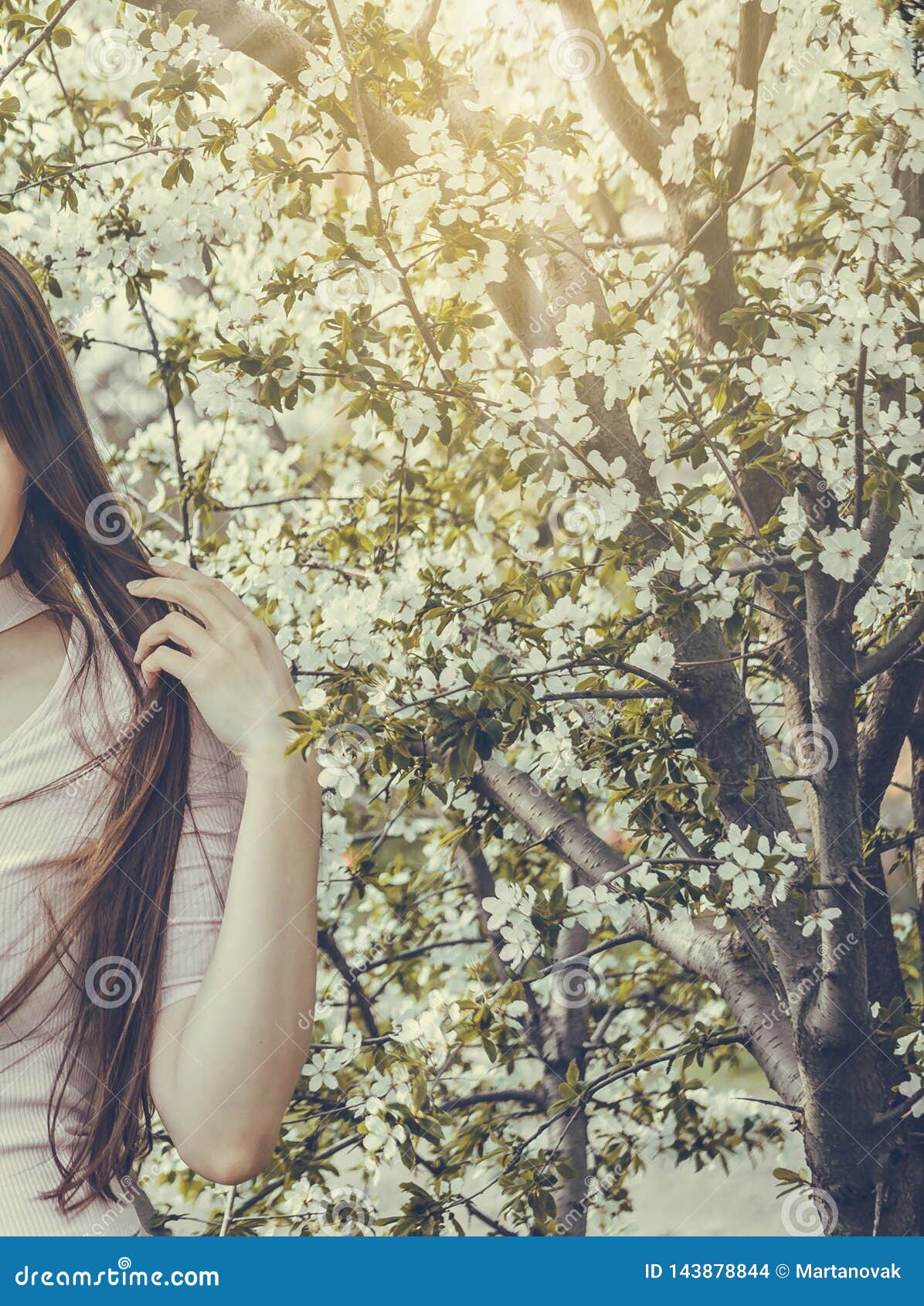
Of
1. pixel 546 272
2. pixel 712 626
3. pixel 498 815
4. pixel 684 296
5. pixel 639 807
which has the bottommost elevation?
pixel 639 807

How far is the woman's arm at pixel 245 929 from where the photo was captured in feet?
3.87

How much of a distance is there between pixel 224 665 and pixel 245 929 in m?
0.32

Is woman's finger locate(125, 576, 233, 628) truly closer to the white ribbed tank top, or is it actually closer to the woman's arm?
the woman's arm

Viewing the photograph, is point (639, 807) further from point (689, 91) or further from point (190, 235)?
point (689, 91)

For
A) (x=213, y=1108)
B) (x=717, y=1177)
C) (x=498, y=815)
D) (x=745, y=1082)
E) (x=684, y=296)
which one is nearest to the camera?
(x=213, y=1108)

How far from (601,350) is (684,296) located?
23.2 inches

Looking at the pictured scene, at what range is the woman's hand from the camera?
1297 millimetres

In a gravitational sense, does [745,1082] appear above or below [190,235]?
below

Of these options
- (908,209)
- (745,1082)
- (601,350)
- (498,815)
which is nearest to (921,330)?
(908,209)

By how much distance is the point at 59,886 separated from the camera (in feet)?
4.23

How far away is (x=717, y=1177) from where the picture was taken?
14.5 feet

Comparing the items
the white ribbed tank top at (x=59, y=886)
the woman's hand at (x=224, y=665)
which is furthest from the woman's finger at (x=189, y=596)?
the white ribbed tank top at (x=59, y=886)

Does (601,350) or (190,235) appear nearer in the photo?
(601,350)

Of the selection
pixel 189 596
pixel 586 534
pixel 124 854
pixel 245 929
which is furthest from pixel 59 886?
pixel 586 534
